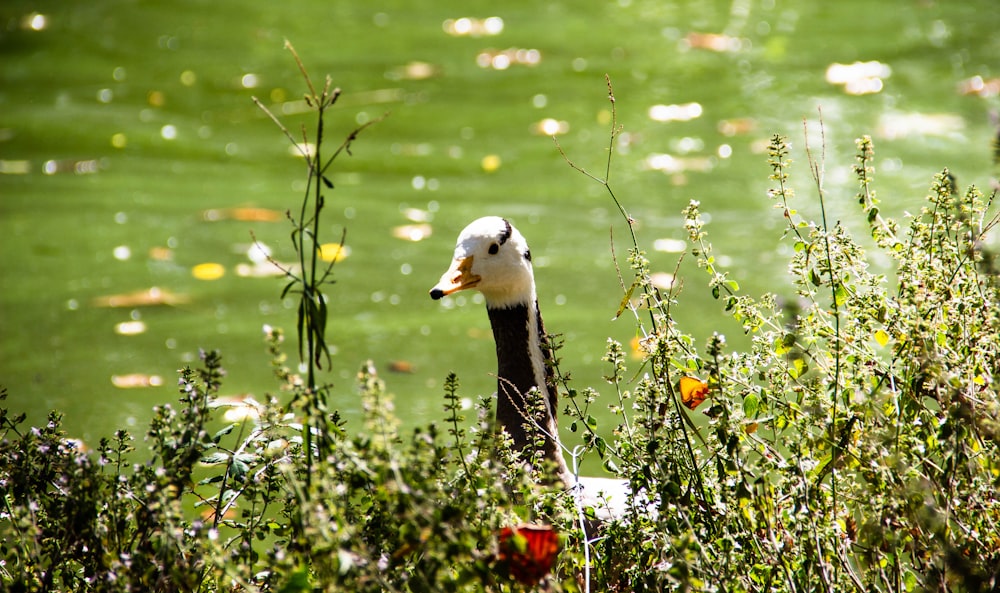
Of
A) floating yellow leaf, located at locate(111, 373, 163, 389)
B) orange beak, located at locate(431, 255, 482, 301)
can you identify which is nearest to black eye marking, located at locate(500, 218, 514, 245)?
orange beak, located at locate(431, 255, 482, 301)

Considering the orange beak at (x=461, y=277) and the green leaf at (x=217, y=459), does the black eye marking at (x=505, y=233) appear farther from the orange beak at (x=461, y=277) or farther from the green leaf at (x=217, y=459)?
the green leaf at (x=217, y=459)

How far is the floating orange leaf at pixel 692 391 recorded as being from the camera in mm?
2314

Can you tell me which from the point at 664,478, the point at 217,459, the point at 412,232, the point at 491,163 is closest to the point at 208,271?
the point at 412,232

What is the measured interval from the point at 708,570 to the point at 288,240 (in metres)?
4.14

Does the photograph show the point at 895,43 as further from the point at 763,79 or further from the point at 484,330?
the point at 484,330

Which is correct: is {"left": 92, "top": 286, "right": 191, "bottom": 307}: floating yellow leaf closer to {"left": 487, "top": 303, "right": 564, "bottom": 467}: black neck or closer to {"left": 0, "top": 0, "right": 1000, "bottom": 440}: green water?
A: {"left": 0, "top": 0, "right": 1000, "bottom": 440}: green water

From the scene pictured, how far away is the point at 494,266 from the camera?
308 cm

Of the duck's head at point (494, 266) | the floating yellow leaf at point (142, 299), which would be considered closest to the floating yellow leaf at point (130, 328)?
the floating yellow leaf at point (142, 299)

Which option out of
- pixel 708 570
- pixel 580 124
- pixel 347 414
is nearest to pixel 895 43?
pixel 580 124

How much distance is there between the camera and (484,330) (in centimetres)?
484

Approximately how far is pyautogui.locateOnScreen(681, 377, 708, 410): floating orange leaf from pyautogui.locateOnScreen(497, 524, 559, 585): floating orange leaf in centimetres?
66

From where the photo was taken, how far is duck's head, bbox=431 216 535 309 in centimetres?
307

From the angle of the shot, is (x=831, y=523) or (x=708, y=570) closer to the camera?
(x=708, y=570)

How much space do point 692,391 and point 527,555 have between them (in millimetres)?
767
